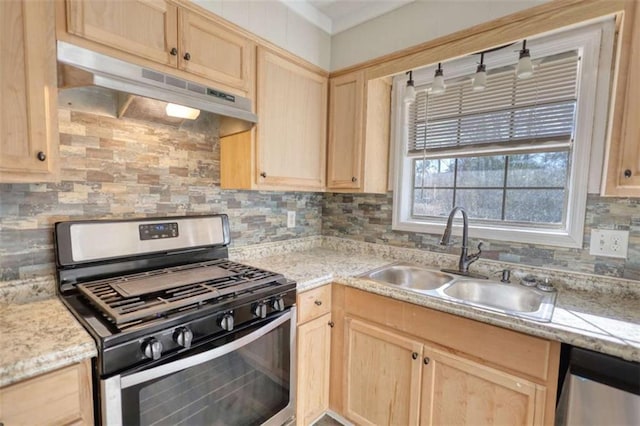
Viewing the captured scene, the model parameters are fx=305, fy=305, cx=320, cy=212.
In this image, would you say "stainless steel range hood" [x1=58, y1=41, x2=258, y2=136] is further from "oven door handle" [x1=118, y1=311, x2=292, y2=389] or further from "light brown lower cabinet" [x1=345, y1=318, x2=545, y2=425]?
"light brown lower cabinet" [x1=345, y1=318, x2=545, y2=425]

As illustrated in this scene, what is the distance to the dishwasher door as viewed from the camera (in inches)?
36.3

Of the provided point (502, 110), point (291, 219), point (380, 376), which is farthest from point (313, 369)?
point (502, 110)

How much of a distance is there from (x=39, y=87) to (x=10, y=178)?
307 mm

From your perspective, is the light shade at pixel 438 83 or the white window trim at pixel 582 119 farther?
the light shade at pixel 438 83

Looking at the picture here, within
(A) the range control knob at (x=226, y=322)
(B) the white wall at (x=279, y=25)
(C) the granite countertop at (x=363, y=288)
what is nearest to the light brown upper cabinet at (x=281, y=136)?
(B) the white wall at (x=279, y=25)

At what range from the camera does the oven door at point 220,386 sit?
2.99 ft

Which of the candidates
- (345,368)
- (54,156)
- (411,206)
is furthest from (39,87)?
(411,206)

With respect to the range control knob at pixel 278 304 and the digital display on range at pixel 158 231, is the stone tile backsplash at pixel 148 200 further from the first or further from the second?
the range control knob at pixel 278 304

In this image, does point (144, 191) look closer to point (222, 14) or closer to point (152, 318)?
point (152, 318)

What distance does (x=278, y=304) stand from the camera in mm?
1349

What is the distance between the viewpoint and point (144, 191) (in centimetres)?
152

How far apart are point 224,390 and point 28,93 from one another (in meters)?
1.22

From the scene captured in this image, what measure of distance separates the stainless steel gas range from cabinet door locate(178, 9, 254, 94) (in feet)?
2.45

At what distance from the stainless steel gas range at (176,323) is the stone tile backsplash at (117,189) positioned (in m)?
0.10
